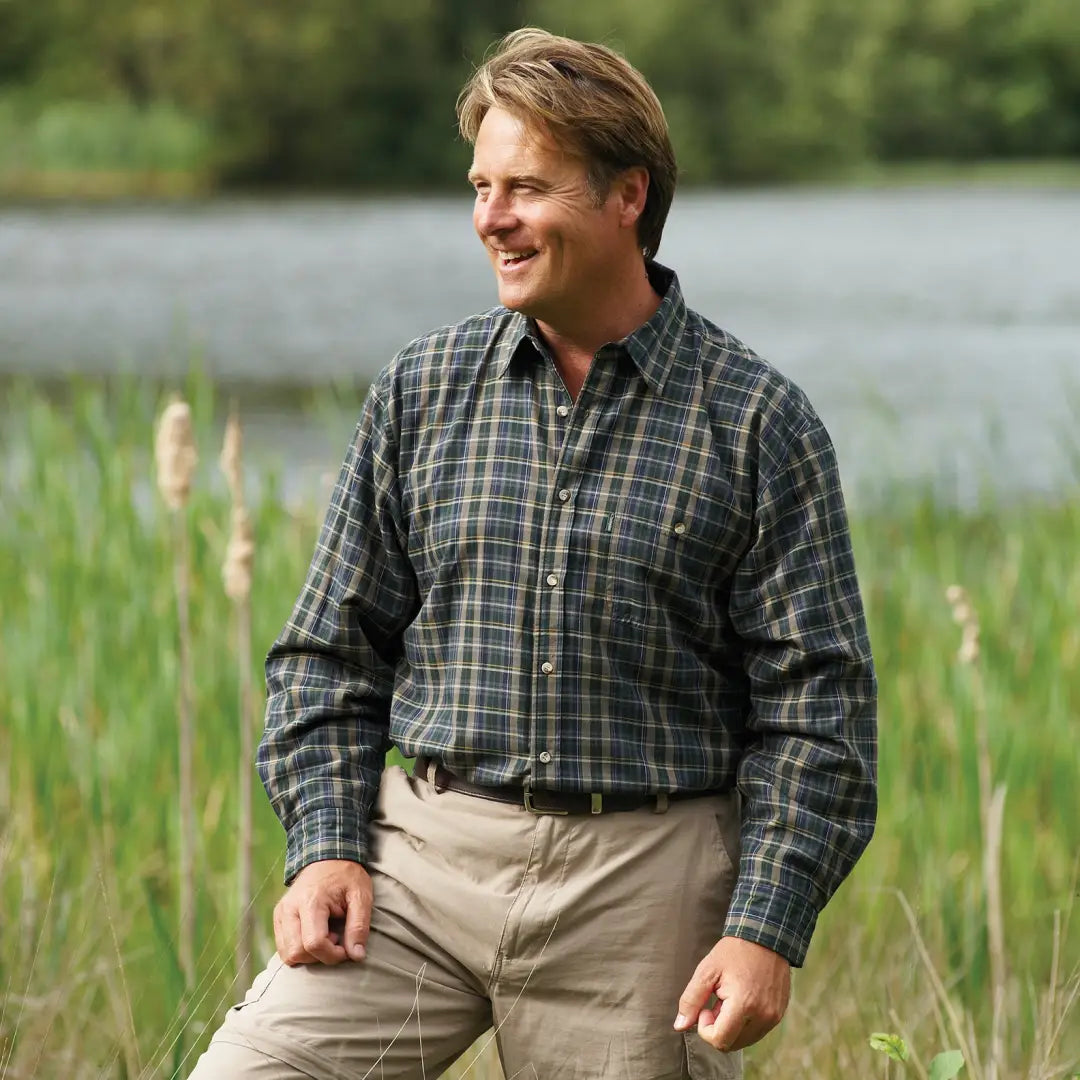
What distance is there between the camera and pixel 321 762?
137cm

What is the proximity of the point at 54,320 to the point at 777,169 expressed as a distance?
29.7 ft

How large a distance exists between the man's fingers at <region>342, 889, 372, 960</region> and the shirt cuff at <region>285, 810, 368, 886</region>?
0.04 meters

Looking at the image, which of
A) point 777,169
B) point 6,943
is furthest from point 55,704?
point 777,169

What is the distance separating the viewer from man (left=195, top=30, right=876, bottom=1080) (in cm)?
128

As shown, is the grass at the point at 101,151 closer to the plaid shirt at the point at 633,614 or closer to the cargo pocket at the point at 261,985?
the plaid shirt at the point at 633,614

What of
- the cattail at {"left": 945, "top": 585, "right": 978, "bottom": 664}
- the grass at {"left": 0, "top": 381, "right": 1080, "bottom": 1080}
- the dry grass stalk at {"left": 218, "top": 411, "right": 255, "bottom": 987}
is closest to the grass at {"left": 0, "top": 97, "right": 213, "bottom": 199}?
the grass at {"left": 0, "top": 381, "right": 1080, "bottom": 1080}

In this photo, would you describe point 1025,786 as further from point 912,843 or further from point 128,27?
point 128,27

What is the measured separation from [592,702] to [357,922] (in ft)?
0.91

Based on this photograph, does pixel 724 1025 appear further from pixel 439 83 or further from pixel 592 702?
pixel 439 83

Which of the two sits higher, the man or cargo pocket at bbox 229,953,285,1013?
the man

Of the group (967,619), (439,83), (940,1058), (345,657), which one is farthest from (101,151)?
(940,1058)

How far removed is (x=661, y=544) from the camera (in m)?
1.30

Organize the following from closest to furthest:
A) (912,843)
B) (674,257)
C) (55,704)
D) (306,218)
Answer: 1. (912,843)
2. (55,704)
3. (674,257)
4. (306,218)

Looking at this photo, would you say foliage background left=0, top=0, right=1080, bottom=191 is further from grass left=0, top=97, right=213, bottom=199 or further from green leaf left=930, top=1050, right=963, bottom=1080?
green leaf left=930, top=1050, right=963, bottom=1080
